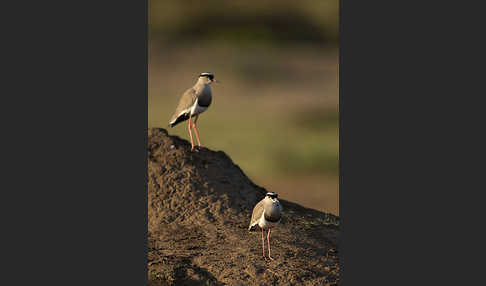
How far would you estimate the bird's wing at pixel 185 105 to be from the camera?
841cm

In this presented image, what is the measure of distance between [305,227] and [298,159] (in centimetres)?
116

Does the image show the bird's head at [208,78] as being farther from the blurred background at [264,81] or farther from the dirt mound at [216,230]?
the dirt mound at [216,230]

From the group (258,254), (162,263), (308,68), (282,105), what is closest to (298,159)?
(282,105)

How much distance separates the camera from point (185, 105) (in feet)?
27.9

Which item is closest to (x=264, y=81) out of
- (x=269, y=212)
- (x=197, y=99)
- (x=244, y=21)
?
(x=244, y=21)

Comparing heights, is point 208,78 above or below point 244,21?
below

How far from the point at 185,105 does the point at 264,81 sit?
1609 mm

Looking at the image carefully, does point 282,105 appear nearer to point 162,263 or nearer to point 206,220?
point 206,220

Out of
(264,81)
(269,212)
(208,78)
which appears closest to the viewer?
(269,212)

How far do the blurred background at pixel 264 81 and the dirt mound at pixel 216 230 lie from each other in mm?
359

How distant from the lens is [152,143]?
9.80m

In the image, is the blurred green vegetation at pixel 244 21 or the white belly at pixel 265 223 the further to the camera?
the blurred green vegetation at pixel 244 21

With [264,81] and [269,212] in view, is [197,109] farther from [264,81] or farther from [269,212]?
[269,212]

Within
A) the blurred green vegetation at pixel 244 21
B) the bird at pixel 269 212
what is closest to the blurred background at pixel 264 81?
the blurred green vegetation at pixel 244 21
